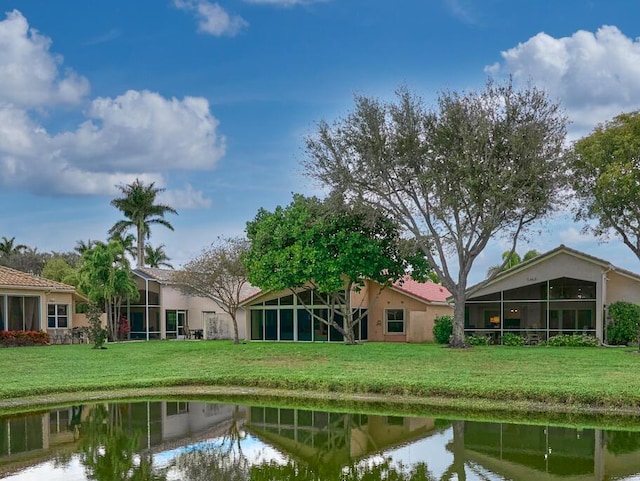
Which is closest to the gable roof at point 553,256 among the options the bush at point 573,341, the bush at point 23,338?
the bush at point 573,341

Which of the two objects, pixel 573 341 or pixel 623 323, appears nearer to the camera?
pixel 623 323

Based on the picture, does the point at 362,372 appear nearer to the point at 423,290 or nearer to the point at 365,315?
the point at 365,315

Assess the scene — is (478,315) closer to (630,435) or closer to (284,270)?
(284,270)

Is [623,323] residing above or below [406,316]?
above

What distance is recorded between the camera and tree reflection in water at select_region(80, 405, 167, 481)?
10266mm

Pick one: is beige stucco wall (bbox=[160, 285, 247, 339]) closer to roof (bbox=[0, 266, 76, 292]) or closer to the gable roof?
roof (bbox=[0, 266, 76, 292])

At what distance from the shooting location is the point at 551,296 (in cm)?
3381

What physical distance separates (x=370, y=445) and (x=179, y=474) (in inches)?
144

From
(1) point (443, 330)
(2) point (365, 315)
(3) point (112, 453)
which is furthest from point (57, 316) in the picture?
(3) point (112, 453)

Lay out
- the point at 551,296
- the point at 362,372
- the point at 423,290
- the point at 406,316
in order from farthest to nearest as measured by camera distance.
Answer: the point at 423,290 < the point at 406,316 < the point at 551,296 < the point at 362,372

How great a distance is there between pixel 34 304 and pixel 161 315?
9440 mm

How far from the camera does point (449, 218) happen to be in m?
29.8

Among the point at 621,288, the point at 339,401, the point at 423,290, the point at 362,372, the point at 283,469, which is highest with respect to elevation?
the point at 621,288

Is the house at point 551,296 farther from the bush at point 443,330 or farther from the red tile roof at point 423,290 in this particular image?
the red tile roof at point 423,290
